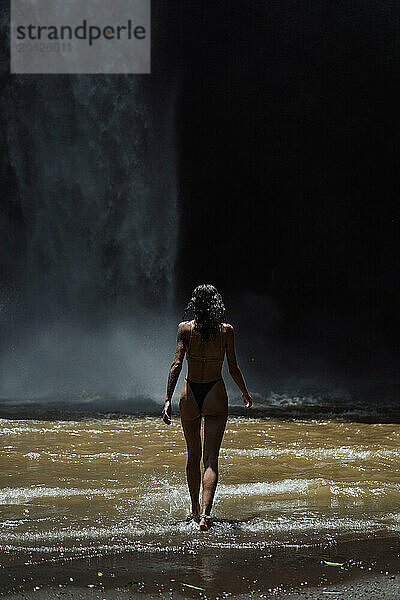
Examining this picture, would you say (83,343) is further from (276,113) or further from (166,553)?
(166,553)

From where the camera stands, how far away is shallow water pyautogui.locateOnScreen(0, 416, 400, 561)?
557cm

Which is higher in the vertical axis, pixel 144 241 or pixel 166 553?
pixel 144 241

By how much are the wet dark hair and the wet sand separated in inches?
60.5

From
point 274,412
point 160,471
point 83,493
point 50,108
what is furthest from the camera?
point 50,108

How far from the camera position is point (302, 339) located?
19.6 m

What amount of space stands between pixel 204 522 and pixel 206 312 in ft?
4.68

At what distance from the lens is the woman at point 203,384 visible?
593cm

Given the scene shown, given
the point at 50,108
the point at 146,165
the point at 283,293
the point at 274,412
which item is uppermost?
the point at 50,108

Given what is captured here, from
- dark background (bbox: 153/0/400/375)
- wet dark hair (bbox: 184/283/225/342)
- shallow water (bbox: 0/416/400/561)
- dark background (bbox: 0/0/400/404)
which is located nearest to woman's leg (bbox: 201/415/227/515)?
shallow water (bbox: 0/416/400/561)

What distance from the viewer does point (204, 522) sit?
5.64m

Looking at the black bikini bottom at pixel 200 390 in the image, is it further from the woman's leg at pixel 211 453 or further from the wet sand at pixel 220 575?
the wet sand at pixel 220 575

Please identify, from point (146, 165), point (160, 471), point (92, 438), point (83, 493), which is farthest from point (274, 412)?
point (146, 165)

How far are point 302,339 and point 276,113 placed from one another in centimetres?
522

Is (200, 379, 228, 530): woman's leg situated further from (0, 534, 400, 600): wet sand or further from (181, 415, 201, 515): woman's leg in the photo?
(0, 534, 400, 600): wet sand
